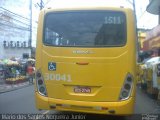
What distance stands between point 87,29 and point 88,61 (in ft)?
2.76

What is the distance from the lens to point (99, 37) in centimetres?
928

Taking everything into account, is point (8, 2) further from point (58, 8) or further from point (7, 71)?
point (58, 8)

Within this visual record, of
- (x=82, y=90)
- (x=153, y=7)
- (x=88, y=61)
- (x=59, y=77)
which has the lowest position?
(x=82, y=90)

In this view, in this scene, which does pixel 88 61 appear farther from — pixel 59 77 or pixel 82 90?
pixel 59 77

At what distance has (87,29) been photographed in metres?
9.36

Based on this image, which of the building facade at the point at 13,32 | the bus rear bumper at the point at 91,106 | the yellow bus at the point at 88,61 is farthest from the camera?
the building facade at the point at 13,32

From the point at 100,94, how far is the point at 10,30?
48.0m

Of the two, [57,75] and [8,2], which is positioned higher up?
[8,2]

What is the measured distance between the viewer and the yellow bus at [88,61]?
906 cm


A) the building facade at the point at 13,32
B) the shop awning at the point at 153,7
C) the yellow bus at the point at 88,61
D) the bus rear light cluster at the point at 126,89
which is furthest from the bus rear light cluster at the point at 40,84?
the building facade at the point at 13,32

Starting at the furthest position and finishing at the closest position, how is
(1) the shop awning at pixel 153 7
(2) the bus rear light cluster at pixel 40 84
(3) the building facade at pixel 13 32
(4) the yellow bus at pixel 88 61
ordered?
(3) the building facade at pixel 13 32 < (1) the shop awning at pixel 153 7 < (2) the bus rear light cluster at pixel 40 84 < (4) the yellow bus at pixel 88 61

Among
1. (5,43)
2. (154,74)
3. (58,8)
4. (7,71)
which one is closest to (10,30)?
(5,43)

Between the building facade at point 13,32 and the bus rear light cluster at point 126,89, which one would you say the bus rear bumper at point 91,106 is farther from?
the building facade at point 13,32

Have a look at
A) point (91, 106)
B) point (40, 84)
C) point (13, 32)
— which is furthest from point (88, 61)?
point (13, 32)
